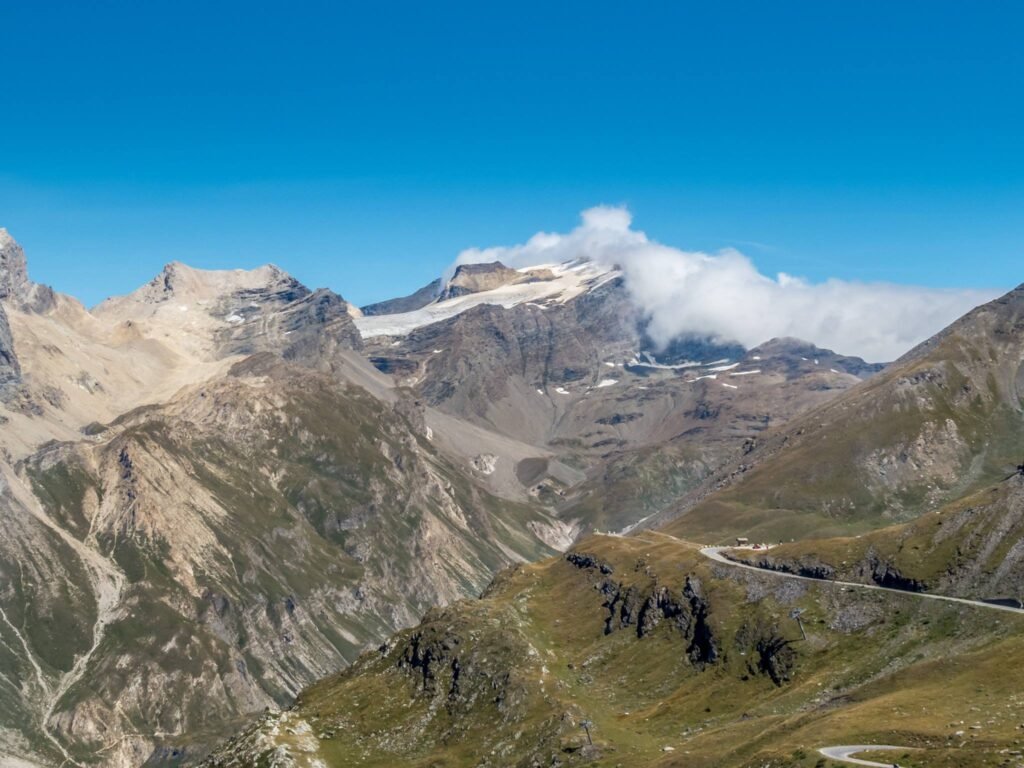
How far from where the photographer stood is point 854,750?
446 ft

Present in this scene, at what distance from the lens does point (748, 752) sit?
156125 millimetres

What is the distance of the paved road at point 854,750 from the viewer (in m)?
129

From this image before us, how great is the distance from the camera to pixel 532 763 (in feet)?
653

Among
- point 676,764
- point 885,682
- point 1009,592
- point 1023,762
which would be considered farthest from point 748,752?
point 1009,592

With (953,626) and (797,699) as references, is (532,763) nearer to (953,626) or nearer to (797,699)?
(797,699)

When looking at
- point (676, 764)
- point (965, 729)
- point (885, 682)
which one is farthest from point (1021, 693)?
point (676, 764)

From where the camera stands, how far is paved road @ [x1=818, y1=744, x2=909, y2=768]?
129 metres

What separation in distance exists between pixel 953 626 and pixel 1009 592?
1566cm

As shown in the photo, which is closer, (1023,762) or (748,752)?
(1023,762)

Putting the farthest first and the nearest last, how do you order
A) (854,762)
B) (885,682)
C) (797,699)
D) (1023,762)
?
1. (797,699)
2. (885,682)
3. (854,762)
4. (1023,762)

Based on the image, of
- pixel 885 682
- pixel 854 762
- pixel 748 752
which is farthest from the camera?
pixel 885 682

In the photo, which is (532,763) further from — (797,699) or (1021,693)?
(1021,693)

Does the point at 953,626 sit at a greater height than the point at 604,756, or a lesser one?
greater

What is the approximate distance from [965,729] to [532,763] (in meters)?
87.3
